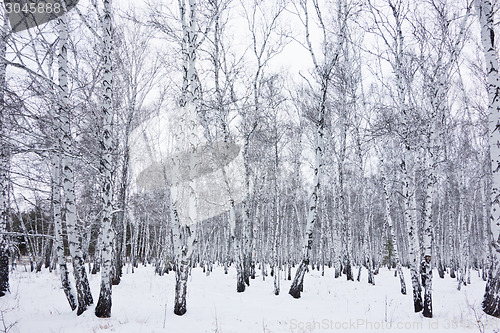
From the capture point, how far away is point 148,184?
65.6ft

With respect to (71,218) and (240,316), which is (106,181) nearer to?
(71,218)

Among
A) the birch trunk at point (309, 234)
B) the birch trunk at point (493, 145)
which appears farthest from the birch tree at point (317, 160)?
the birch trunk at point (493, 145)

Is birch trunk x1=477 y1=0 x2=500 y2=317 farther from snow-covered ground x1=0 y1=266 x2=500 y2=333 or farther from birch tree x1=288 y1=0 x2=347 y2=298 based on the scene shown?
birch tree x1=288 y1=0 x2=347 y2=298

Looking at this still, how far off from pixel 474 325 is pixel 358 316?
7.63 feet

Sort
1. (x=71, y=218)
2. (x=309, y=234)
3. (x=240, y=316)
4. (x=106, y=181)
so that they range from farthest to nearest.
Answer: (x=309, y=234)
(x=240, y=316)
(x=71, y=218)
(x=106, y=181)

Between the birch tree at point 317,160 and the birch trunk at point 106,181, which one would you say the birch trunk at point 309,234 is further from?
the birch trunk at point 106,181

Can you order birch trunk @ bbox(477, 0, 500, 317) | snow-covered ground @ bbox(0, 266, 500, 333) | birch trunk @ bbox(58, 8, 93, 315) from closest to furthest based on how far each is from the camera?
snow-covered ground @ bbox(0, 266, 500, 333), birch trunk @ bbox(477, 0, 500, 317), birch trunk @ bbox(58, 8, 93, 315)

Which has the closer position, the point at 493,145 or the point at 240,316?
the point at 493,145

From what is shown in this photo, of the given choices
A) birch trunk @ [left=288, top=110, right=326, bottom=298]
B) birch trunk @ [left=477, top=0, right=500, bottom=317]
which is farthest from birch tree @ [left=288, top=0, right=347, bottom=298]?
birch trunk @ [left=477, top=0, right=500, bottom=317]

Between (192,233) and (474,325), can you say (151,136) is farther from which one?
(474,325)

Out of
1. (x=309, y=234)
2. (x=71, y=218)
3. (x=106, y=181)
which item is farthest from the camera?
(x=309, y=234)

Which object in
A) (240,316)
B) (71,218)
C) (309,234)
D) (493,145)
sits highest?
(493,145)

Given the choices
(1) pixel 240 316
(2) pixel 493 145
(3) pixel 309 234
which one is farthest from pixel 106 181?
(2) pixel 493 145

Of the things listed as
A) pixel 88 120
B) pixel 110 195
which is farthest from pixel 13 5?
pixel 110 195
